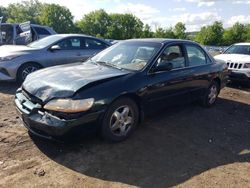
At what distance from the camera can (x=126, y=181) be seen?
3.68 metres

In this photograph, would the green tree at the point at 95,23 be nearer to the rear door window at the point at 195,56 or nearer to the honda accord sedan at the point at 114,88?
the rear door window at the point at 195,56

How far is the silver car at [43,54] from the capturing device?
8.07 meters

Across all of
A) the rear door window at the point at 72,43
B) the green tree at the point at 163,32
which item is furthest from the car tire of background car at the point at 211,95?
the green tree at the point at 163,32

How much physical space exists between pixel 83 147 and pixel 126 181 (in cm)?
104

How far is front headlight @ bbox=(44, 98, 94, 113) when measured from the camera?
4.00 metres

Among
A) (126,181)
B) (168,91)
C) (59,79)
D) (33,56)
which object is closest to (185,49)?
(168,91)

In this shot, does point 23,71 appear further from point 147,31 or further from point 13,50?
point 147,31

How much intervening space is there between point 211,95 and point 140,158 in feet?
11.5

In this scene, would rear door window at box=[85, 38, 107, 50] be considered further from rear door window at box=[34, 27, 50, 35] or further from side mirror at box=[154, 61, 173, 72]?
side mirror at box=[154, 61, 173, 72]

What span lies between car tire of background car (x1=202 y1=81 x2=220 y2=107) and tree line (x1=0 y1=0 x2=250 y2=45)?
185 ft

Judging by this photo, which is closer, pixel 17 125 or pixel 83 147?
pixel 83 147

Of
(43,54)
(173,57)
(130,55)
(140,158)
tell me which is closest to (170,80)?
(173,57)

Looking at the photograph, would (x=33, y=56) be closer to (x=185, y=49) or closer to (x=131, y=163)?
(x=185, y=49)

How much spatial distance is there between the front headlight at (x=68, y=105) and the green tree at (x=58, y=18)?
69.4m
